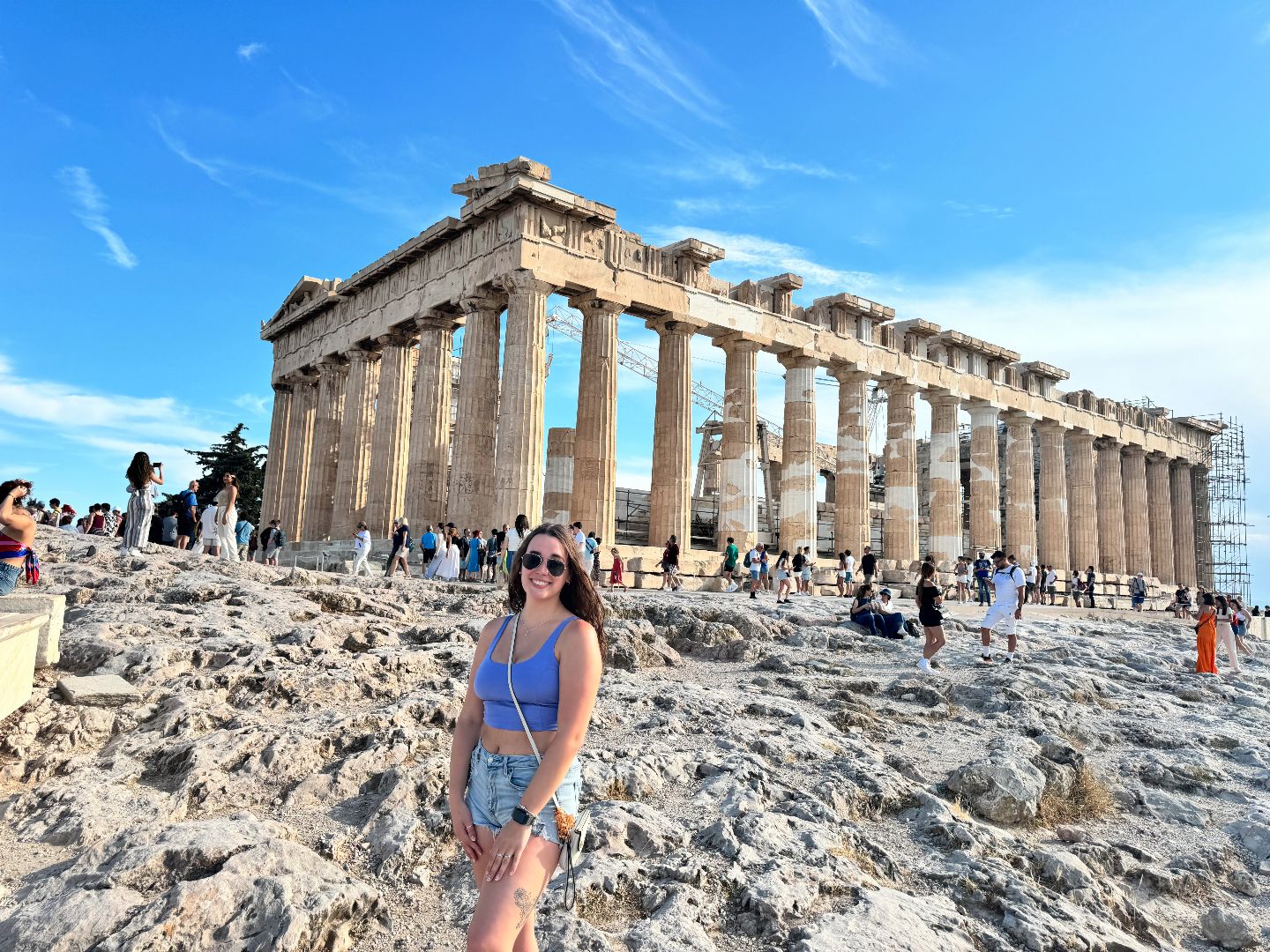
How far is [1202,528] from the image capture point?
47594 mm

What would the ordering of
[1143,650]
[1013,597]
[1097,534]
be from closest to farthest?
[1013,597], [1143,650], [1097,534]

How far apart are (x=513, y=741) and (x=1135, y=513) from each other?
147 feet

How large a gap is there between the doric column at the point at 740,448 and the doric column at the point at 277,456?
54.9ft

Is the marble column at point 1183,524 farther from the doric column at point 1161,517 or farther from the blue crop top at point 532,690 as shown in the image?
the blue crop top at point 532,690

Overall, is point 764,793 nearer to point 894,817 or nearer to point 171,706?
point 894,817

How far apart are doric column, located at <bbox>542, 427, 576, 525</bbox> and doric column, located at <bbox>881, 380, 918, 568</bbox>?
39.6ft

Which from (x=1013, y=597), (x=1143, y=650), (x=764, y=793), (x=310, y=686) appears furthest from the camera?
(x=1143, y=650)

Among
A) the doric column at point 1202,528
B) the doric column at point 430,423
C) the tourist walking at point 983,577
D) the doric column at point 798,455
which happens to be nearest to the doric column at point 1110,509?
the doric column at point 1202,528

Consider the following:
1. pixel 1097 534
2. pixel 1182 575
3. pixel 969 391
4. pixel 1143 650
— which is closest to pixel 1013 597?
pixel 1143 650

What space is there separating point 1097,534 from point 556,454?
2661cm

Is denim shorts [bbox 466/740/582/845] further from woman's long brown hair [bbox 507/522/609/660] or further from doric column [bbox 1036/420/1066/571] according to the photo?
doric column [bbox 1036/420/1066/571]

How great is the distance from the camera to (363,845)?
535cm

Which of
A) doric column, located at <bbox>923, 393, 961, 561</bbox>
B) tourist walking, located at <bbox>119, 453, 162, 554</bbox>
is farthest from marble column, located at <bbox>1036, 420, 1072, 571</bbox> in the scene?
tourist walking, located at <bbox>119, 453, 162, 554</bbox>

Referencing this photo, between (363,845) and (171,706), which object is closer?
(363,845)
